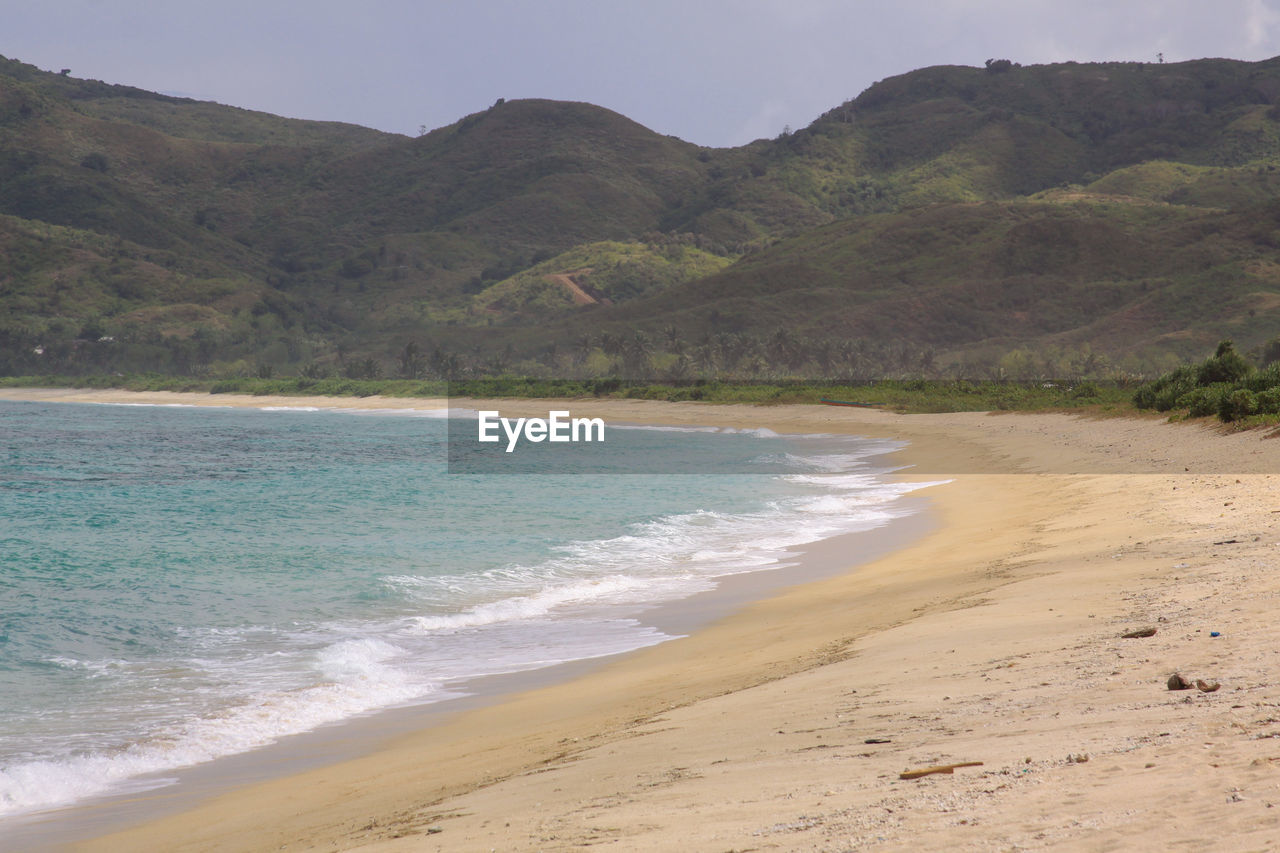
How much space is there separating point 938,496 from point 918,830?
71.3 feet

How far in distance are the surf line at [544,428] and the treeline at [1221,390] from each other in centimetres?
3010

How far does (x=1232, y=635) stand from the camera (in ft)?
22.3

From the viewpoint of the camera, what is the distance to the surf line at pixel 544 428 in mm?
63028

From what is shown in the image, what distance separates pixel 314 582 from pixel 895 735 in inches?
532

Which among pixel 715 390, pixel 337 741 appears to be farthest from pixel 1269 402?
pixel 715 390

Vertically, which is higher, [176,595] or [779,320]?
[779,320]

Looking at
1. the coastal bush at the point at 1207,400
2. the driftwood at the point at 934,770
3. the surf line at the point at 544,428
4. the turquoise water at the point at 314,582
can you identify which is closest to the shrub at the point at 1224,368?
the coastal bush at the point at 1207,400

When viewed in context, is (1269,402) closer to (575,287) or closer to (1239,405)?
(1239,405)

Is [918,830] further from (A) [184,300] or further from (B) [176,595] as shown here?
(A) [184,300]

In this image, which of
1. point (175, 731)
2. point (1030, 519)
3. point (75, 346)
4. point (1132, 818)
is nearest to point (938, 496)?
point (1030, 519)

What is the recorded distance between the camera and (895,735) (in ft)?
18.9

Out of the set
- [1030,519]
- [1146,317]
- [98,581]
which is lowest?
[98,581]

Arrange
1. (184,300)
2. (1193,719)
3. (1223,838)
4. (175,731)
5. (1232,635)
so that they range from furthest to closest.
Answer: (184,300)
(175,731)
(1232,635)
(1193,719)
(1223,838)

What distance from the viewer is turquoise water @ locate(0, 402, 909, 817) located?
9.80 meters
